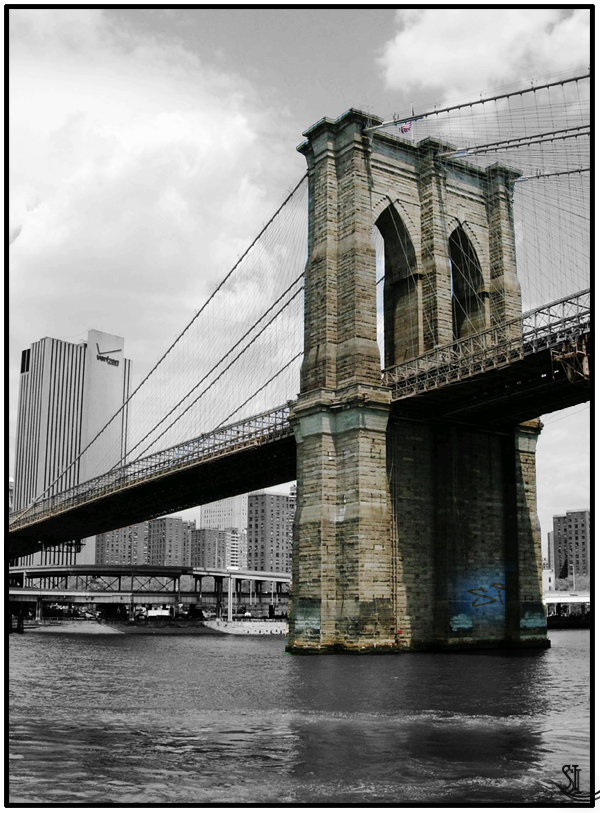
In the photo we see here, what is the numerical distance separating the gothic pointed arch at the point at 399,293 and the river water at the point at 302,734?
903 inches

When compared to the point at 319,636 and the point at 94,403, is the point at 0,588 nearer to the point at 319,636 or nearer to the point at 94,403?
the point at 319,636

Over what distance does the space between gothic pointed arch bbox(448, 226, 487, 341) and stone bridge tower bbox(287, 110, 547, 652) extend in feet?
0.52

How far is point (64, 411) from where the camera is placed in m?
55.9

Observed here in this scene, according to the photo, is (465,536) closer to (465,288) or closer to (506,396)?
(506,396)

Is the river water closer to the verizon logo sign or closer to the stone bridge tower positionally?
the stone bridge tower

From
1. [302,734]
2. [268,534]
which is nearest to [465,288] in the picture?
[302,734]

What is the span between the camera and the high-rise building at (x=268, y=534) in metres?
177

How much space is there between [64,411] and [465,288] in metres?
29.3

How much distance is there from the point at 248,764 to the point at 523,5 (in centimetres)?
1424

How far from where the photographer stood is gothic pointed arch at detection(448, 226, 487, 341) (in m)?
63.5

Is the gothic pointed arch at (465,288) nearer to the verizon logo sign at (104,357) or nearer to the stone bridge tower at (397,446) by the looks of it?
the stone bridge tower at (397,446)

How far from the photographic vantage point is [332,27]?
1480 cm

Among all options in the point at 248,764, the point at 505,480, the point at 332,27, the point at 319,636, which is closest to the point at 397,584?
the point at 319,636

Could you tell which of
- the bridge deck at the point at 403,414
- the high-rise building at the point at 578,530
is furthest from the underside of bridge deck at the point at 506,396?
the high-rise building at the point at 578,530
